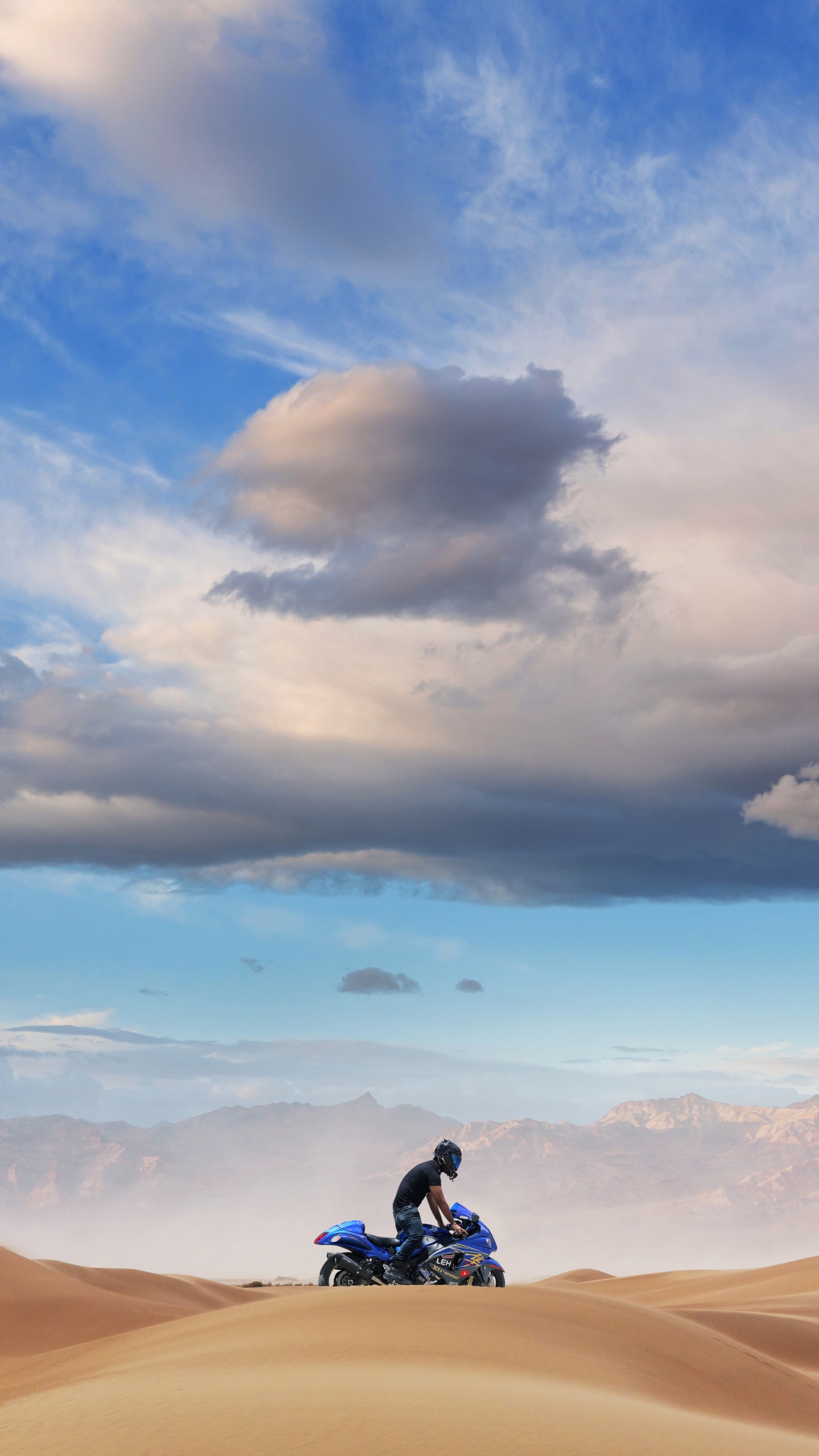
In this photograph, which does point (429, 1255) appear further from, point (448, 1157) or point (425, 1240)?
point (448, 1157)

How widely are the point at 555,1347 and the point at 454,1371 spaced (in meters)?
2.75

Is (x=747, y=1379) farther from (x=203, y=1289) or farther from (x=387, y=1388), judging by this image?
(x=203, y=1289)

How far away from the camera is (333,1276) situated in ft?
64.5

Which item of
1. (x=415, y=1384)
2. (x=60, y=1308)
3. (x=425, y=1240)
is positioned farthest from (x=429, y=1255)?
(x=60, y=1308)

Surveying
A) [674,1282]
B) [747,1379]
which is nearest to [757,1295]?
[674,1282]

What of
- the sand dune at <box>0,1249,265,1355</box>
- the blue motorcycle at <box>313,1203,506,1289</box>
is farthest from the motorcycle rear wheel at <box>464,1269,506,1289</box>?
the sand dune at <box>0,1249,265,1355</box>

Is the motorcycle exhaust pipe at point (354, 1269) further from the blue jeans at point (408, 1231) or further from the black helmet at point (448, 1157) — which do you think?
the black helmet at point (448, 1157)

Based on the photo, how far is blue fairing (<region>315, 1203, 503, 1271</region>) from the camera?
62.2ft

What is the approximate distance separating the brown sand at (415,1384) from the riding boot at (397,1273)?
1695 millimetres

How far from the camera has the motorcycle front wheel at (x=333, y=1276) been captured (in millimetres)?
19328

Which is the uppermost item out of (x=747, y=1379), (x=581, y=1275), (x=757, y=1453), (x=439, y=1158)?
(x=439, y=1158)

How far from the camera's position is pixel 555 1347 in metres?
14.6

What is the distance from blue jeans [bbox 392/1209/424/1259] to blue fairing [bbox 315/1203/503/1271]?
214mm

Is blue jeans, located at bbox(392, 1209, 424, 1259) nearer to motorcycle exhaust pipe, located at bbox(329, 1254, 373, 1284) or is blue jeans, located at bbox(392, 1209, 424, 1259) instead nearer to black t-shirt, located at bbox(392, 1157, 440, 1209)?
black t-shirt, located at bbox(392, 1157, 440, 1209)
